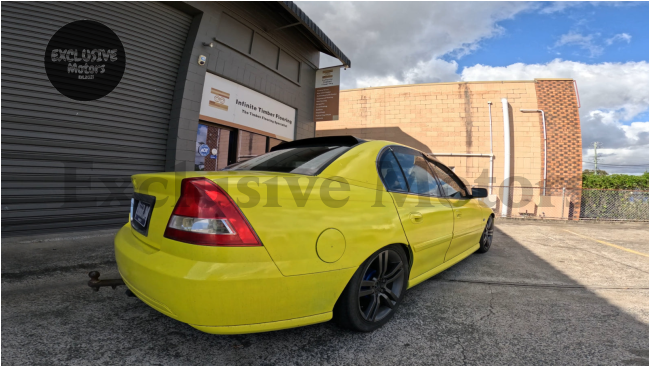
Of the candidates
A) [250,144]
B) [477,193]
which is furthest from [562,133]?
[250,144]

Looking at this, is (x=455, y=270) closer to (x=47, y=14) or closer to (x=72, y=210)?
(x=72, y=210)

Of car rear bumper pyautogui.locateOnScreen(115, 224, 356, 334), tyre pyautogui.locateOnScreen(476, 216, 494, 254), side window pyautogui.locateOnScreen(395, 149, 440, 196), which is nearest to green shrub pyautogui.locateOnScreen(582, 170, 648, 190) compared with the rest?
tyre pyautogui.locateOnScreen(476, 216, 494, 254)

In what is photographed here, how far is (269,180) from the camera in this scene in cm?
164

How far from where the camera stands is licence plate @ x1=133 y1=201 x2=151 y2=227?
5.87 feet

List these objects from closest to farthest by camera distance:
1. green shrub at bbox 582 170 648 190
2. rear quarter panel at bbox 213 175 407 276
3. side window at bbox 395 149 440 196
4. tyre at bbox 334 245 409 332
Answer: rear quarter panel at bbox 213 175 407 276 < tyre at bbox 334 245 409 332 < side window at bbox 395 149 440 196 < green shrub at bbox 582 170 648 190

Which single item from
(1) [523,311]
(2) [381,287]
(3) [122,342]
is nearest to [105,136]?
(3) [122,342]

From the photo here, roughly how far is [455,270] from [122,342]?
3.30 meters

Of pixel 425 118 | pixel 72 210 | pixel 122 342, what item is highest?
pixel 425 118

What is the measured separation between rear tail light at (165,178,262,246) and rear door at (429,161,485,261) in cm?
221

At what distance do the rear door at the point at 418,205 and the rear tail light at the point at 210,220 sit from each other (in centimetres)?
116

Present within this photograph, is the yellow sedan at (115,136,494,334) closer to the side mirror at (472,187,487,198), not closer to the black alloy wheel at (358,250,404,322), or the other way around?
the black alloy wheel at (358,250,404,322)

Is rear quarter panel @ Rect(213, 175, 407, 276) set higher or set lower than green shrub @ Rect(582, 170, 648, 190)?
lower

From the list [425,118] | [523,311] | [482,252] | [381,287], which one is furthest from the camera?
[425,118]

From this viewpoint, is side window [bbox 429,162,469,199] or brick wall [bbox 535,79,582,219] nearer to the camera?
side window [bbox 429,162,469,199]
